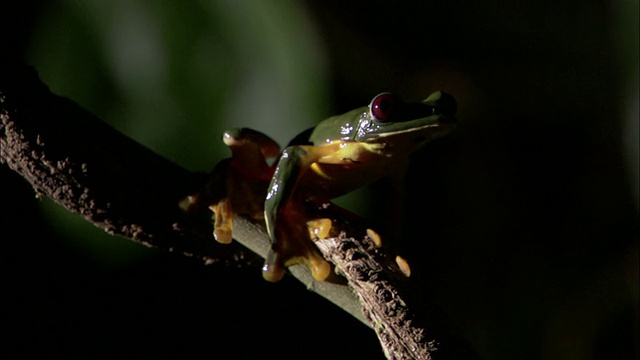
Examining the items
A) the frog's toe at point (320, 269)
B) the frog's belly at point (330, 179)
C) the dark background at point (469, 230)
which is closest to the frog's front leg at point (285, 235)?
the frog's toe at point (320, 269)

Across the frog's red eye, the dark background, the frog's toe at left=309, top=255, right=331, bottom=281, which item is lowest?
the dark background

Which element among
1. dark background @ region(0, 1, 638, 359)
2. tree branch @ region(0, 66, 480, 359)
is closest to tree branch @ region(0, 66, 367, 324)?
tree branch @ region(0, 66, 480, 359)

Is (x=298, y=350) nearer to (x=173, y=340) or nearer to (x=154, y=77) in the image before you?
(x=173, y=340)

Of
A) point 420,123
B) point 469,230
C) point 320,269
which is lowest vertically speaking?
point 469,230

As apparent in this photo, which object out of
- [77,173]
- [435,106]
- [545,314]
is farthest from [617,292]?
[77,173]

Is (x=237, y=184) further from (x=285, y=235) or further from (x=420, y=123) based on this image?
(x=420, y=123)

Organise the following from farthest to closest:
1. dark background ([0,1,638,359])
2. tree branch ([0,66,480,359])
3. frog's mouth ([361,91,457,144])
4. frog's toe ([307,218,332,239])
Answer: dark background ([0,1,638,359]) < frog's mouth ([361,91,457,144]) < frog's toe ([307,218,332,239]) < tree branch ([0,66,480,359])

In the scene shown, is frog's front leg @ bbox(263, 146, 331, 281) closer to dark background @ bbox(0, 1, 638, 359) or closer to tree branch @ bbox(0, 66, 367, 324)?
tree branch @ bbox(0, 66, 367, 324)

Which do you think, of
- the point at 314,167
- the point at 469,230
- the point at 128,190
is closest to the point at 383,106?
the point at 314,167
